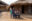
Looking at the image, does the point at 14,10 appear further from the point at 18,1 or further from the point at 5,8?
the point at 5,8

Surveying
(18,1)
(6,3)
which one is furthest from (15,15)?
(6,3)

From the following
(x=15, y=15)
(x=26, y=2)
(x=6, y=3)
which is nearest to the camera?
(x=15, y=15)

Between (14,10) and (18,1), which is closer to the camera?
(14,10)

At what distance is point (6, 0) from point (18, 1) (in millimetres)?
261

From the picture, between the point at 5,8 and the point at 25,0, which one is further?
the point at 5,8

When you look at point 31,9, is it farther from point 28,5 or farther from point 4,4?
point 4,4

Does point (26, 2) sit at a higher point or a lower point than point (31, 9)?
higher

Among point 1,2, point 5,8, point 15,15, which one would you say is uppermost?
point 1,2

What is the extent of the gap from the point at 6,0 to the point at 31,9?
0.48 metres

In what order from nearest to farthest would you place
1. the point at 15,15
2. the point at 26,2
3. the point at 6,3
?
the point at 15,15 → the point at 26,2 → the point at 6,3

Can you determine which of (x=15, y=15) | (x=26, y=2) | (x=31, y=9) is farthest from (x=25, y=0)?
(x=15, y=15)

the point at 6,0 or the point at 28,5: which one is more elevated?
the point at 6,0

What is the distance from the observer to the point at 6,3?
1.10 meters

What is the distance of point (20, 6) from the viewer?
1040 mm
